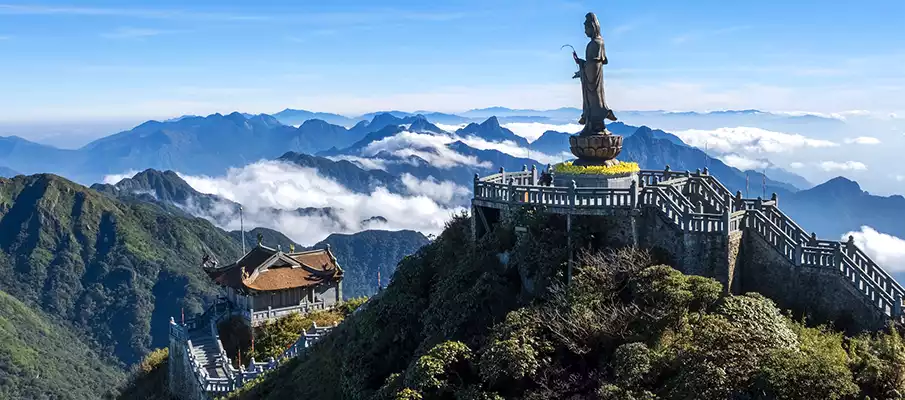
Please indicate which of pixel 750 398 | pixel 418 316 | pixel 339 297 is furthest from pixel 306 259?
pixel 750 398

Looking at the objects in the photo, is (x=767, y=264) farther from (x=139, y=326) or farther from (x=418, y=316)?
(x=139, y=326)

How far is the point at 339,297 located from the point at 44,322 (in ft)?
476

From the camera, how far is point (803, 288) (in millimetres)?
23594

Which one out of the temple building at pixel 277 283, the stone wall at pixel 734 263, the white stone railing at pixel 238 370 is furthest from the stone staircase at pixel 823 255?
the temple building at pixel 277 283

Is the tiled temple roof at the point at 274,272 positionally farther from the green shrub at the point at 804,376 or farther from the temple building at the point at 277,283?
the green shrub at the point at 804,376

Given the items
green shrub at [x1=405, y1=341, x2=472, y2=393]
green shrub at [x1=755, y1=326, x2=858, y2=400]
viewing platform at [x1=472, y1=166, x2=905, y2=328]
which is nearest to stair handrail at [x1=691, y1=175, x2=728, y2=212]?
viewing platform at [x1=472, y1=166, x2=905, y2=328]

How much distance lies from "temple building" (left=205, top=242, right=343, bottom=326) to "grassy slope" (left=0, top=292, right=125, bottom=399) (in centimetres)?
9473

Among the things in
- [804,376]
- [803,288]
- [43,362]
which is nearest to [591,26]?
[803,288]

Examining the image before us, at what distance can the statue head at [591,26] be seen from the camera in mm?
29828

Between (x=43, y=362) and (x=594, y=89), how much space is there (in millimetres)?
139575

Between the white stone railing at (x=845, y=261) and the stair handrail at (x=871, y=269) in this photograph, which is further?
the stair handrail at (x=871, y=269)

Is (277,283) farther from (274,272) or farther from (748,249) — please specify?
(748,249)

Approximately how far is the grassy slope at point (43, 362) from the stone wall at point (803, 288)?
129 metres

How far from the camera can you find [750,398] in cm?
1802
